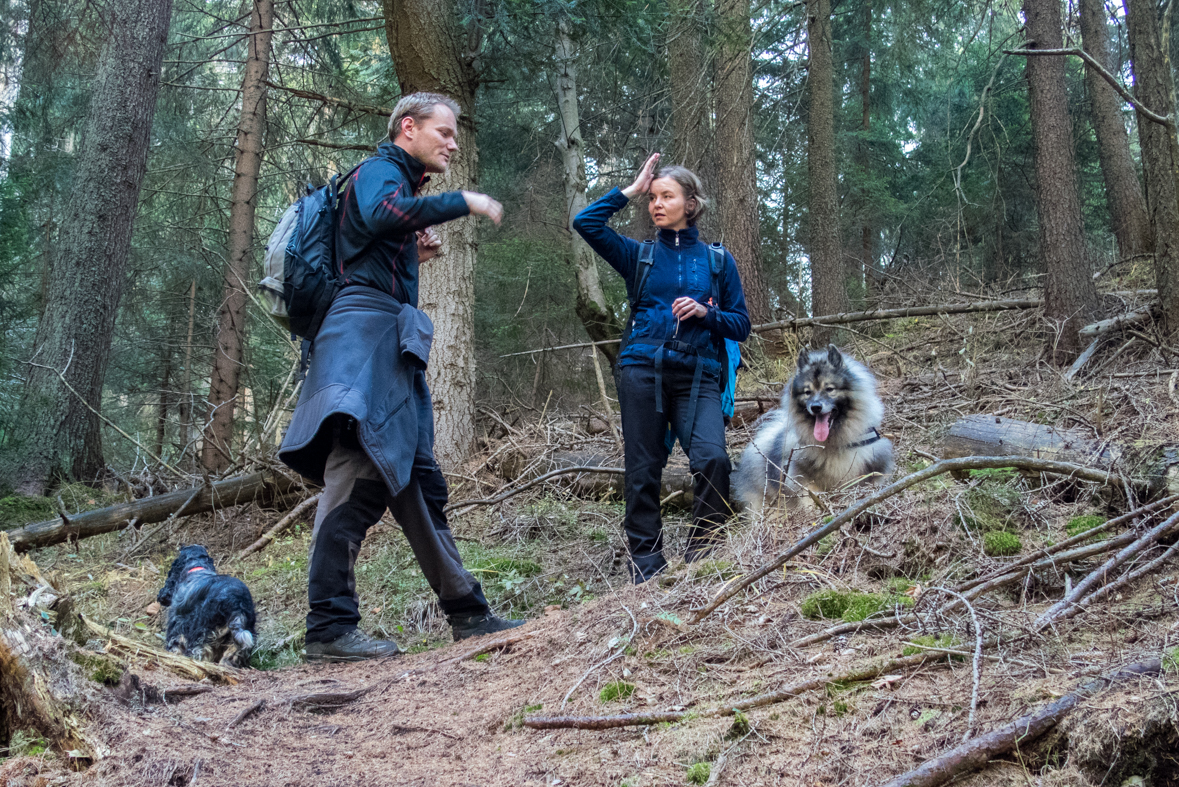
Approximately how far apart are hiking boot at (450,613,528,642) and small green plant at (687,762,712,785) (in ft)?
7.76

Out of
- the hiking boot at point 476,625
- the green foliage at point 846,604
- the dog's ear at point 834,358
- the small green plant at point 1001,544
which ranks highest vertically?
the dog's ear at point 834,358

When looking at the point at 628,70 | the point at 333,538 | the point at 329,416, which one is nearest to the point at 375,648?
the point at 333,538

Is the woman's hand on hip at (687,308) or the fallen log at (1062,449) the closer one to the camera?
the fallen log at (1062,449)

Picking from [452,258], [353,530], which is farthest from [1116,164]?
[353,530]

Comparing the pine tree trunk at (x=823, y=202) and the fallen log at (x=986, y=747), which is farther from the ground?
the pine tree trunk at (x=823, y=202)

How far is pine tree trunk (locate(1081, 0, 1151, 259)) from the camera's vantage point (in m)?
12.5

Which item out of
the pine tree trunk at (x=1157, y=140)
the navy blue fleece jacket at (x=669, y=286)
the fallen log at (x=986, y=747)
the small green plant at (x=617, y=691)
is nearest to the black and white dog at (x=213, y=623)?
the small green plant at (x=617, y=691)

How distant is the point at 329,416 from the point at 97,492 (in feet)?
22.6

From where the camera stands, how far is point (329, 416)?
12.4ft

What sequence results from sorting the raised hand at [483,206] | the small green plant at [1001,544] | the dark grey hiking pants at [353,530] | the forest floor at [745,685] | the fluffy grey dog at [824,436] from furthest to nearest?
the fluffy grey dog at [824,436] → the dark grey hiking pants at [353,530] → the raised hand at [483,206] → the small green plant at [1001,544] → the forest floor at [745,685]

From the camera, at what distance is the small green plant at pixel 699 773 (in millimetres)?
2039

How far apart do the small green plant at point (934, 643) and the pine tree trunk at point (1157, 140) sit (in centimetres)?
523

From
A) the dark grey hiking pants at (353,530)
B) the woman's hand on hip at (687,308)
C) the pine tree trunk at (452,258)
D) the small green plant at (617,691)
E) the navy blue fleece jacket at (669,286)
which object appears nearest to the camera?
the small green plant at (617,691)

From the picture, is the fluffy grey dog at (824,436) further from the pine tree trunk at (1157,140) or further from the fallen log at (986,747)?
the fallen log at (986,747)
